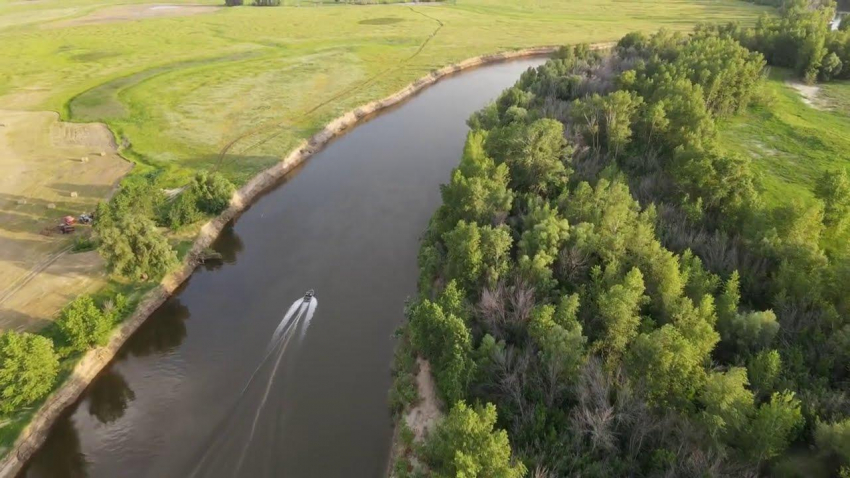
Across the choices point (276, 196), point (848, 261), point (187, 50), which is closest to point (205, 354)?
point (276, 196)

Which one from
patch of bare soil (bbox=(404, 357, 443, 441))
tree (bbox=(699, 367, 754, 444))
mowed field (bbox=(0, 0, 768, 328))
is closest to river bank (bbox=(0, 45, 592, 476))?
mowed field (bbox=(0, 0, 768, 328))

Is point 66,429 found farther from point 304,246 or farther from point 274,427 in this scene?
point 304,246

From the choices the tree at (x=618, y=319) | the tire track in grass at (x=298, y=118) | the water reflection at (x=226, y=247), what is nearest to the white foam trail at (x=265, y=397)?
the water reflection at (x=226, y=247)

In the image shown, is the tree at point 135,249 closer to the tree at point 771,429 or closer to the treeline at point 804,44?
the tree at point 771,429

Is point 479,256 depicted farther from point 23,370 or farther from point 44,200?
point 44,200

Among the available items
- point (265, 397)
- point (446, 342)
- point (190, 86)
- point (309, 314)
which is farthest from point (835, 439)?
point (190, 86)
